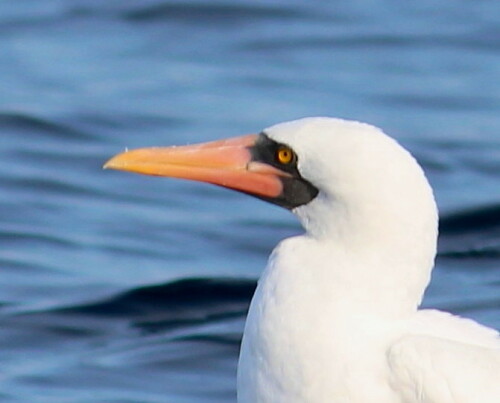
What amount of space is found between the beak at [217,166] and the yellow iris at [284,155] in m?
0.09

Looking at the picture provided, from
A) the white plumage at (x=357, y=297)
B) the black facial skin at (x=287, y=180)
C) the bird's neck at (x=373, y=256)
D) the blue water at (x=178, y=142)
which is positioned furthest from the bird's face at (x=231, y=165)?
the blue water at (x=178, y=142)

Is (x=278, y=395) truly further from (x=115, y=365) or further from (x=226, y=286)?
(x=226, y=286)

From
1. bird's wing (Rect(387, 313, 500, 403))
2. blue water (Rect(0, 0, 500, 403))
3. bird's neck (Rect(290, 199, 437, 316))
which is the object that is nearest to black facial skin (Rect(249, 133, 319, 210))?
bird's neck (Rect(290, 199, 437, 316))

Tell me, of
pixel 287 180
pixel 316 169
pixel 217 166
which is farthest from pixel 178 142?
pixel 316 169

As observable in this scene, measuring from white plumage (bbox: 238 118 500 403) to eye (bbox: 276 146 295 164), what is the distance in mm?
71

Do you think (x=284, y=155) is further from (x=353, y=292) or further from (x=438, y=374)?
(x=438, y=374)

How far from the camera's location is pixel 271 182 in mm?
8461

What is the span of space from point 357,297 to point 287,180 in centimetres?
60

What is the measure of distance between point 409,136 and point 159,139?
2233 mm

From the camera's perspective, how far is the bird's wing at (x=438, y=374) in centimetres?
802

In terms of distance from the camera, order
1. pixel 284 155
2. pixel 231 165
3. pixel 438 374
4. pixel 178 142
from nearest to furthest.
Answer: pixel 438 374, pixel 284 155, pixel 231 165, pixel 178 142

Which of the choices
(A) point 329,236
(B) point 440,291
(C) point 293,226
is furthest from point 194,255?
(A) point 329,236

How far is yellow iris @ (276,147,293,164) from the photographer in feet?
27.3

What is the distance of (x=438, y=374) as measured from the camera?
804 cm
